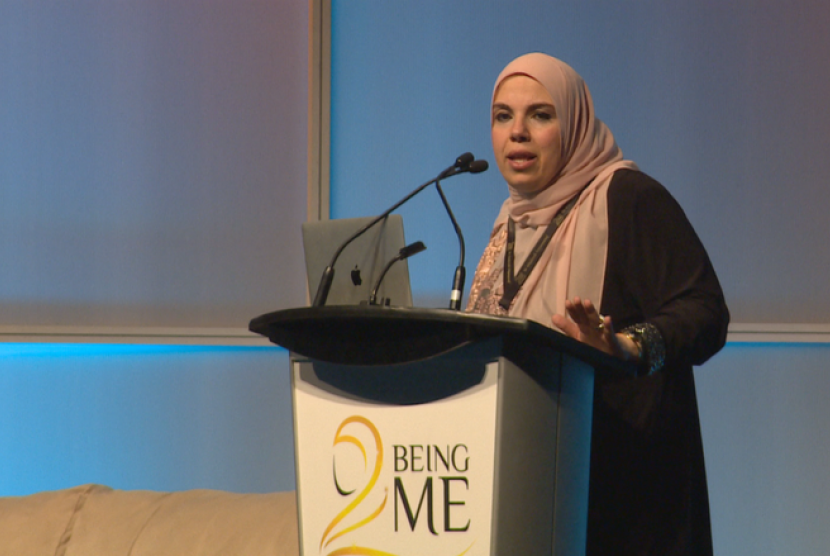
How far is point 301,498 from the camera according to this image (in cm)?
105

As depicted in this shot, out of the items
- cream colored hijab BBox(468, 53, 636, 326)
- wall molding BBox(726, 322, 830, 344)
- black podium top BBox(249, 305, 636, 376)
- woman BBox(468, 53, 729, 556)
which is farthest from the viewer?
wall molding BBox(726, 322, 830, 344)

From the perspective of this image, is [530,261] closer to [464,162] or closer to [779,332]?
[464,162]

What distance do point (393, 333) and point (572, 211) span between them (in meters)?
0.55

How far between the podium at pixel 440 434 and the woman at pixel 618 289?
5.6 inches

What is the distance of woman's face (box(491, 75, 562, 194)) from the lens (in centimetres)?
149

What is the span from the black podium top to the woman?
0.47ft

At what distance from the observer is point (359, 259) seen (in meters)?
1.35

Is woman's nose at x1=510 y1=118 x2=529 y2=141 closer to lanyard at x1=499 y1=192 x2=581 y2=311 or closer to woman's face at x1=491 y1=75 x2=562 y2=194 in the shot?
woman's face at x1=491 y1=75 x2=562 y2=194

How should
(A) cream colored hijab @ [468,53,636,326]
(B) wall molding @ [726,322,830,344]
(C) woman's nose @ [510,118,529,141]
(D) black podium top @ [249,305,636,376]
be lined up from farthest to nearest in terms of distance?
(B) wall molding @ [726,322,830,344] → (C) woman's nose @ [510,118,529,141] → (A) cream colored hijab @ [468,53,636,326] → (D) black podium top @ [249,305,636,376]

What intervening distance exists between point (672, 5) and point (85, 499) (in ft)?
7.84

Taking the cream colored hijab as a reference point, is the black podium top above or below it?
below

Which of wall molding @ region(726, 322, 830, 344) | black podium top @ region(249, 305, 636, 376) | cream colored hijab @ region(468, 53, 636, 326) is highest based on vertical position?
cream colored hijab @ region(468, 53, 636, 326)

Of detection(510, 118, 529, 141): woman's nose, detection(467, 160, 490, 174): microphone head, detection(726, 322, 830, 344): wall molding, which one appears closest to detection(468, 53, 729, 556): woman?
detection(510, 118, 529, 141): woman's nose

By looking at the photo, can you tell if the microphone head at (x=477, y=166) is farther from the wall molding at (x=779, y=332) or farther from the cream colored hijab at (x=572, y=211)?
the wall molding at (x=779, y=332)
